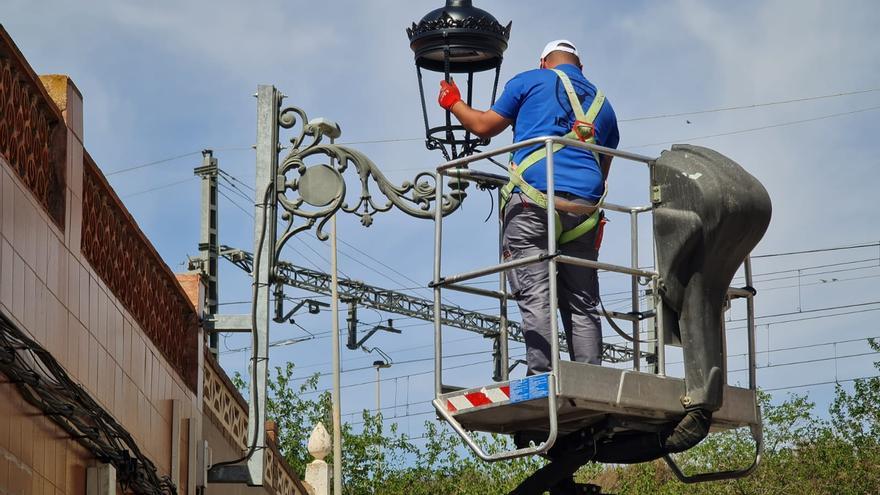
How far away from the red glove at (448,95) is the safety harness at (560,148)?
72 centimetres

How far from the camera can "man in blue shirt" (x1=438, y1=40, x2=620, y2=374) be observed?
9.66m

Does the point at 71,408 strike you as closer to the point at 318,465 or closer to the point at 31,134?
the point at 31,134

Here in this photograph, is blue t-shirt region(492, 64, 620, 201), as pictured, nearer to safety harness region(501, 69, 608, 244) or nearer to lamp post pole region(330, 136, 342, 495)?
safety harness region(501, 69, 608, 244)

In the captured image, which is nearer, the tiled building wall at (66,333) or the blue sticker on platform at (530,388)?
the tiled building wall at (66,333)

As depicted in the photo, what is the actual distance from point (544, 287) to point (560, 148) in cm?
85

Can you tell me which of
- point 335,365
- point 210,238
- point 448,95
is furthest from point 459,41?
point 335,365

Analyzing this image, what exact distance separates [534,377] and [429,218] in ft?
7.46

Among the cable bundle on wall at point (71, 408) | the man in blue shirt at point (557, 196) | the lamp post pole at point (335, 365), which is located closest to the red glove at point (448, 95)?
the man in blue shirt at point (557, 196)

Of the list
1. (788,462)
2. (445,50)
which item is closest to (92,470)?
(445,50)

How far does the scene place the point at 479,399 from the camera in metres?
9.64

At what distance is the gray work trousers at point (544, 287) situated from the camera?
31.4ft

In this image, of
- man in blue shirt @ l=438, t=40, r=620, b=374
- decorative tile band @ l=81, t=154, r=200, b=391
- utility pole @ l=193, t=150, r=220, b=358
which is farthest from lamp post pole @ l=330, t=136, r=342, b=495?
man in blue shirt @ l=438, t=40, r=620, b=374

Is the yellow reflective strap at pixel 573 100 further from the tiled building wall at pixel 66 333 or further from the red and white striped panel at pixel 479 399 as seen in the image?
the tiled building wall at pixel 66 333

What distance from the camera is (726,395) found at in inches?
405
